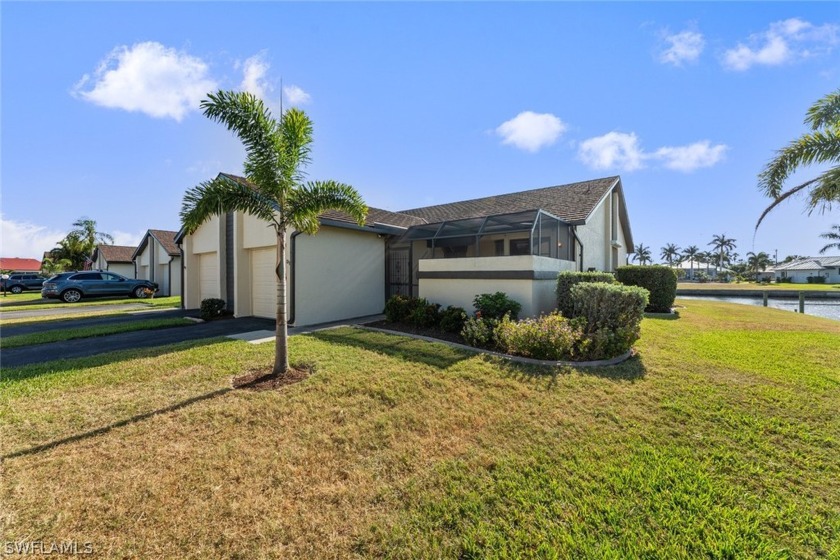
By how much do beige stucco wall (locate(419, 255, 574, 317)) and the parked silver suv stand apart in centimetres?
2151

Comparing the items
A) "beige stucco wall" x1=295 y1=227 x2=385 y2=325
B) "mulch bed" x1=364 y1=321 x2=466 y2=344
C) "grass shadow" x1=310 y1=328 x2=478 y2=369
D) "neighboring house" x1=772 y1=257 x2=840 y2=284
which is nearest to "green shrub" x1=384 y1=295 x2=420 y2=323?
"mulch bed" x1=364 y1=321 x2=466 y2=344

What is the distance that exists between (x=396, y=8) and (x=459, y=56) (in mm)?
2200

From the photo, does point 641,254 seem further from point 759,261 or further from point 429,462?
point 429,462

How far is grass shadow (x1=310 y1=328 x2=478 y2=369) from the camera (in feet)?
22.1

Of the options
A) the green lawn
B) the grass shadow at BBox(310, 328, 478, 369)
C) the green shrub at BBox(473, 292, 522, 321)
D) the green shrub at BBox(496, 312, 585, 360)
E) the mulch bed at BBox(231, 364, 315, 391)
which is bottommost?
the green lawn

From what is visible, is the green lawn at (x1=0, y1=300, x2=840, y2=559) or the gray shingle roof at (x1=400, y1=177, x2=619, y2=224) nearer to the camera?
the green lawn at (x1=0, y1=300, x2=840, y2=559)

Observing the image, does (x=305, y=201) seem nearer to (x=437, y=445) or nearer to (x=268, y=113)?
(x=268, y=113)

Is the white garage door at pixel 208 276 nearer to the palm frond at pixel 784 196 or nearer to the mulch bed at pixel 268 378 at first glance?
the mulch bed at pixel 268 378

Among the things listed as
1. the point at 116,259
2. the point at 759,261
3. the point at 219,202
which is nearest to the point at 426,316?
the point at 219,202

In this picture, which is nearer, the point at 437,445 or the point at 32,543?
the point at 32,543

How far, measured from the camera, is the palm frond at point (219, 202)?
5961mm

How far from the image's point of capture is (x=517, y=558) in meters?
2.38

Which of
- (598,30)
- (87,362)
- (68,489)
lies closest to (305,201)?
(68,489)

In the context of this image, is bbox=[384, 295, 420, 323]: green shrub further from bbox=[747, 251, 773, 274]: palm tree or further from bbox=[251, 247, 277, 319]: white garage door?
bbox=[747, 251, 773, 274]: palm tree
